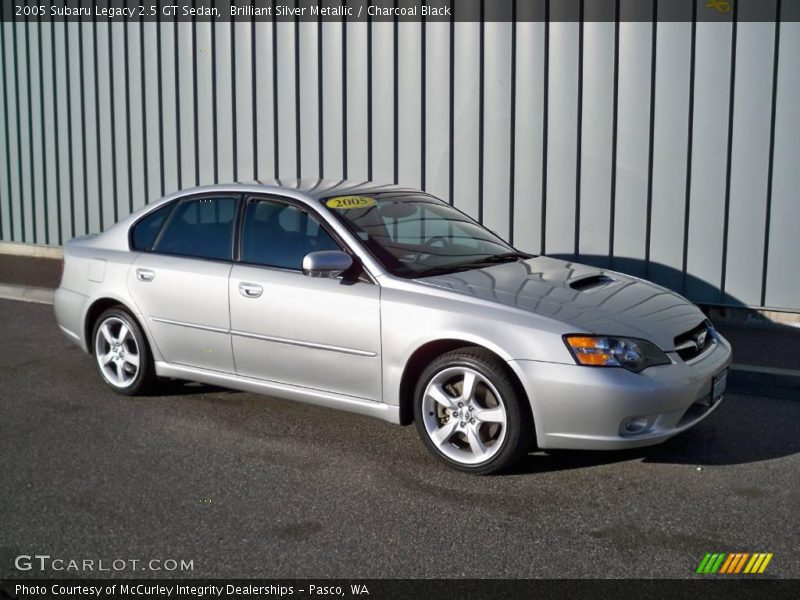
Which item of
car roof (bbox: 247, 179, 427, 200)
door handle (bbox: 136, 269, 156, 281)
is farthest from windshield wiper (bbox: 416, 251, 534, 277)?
door handle (bbox: 136, 269, 156, 281)

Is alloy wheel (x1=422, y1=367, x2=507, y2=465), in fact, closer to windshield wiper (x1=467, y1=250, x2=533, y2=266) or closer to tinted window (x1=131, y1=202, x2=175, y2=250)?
windshield wiper (x1=467, y1=250, x2=533, y2=266)

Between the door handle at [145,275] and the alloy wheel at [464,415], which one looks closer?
the alloy wheel at [464,415]

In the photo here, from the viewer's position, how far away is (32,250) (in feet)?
43.5

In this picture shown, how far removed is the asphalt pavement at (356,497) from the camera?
4258mm

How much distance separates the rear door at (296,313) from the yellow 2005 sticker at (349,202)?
0.56 ft

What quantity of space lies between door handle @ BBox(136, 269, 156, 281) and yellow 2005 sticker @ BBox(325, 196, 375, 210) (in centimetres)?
135

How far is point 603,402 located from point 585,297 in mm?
823

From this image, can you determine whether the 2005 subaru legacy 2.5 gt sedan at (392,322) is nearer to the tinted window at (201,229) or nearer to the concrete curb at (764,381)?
the tinted window at (201,229)

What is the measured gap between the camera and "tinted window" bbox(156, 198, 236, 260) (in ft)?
21.1

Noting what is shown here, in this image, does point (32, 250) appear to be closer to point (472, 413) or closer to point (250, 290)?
point (250, 290)

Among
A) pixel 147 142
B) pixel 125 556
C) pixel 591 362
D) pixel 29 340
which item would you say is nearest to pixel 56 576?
pixel 125 556

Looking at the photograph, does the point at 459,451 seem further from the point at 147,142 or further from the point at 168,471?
the point at 147,142

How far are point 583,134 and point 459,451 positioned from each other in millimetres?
4843
